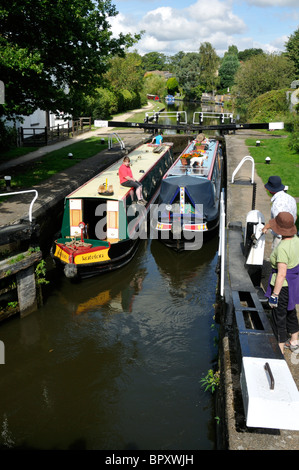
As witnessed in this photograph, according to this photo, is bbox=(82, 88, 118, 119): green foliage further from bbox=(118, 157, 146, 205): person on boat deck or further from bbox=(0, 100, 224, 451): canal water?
bbox=(0, 100, 224, 451): canal water

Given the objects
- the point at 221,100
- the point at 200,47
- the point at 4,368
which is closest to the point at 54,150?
the point at 4,368

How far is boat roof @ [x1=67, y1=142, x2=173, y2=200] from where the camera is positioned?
11.1 meters

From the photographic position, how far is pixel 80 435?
19.8 ft

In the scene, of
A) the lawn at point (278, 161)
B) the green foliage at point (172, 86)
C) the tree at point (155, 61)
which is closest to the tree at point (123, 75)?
the lawn at point (278, 161)

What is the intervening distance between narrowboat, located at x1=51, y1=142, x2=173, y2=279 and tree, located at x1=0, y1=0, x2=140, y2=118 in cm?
305

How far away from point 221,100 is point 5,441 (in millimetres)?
64145

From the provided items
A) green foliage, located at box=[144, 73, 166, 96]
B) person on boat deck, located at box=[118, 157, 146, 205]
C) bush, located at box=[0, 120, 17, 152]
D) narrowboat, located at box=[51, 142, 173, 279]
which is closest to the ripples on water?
narrowboat, located at box=[51, 142, 173, 279]

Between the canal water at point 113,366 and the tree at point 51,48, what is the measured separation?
207 inches

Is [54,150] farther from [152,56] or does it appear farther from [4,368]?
[152,56]

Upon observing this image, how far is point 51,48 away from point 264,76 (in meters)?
36.3

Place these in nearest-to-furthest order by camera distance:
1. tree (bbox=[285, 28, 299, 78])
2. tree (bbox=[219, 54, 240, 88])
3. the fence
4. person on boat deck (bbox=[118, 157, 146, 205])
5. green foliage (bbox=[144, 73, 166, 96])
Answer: person on boat deck (bbox=[118, 157, 146, 205])
the fence
tree (bbox=[285, 28, 299, 78])
green foliage (bbox=[144, 73, 166, 96])
tree (bbox=[219, 54, 240, 88])

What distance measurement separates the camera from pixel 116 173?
13.5 m

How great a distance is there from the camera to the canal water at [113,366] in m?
6.04

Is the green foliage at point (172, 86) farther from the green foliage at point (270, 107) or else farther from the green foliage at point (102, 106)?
the green foliage at point (102, 106)
